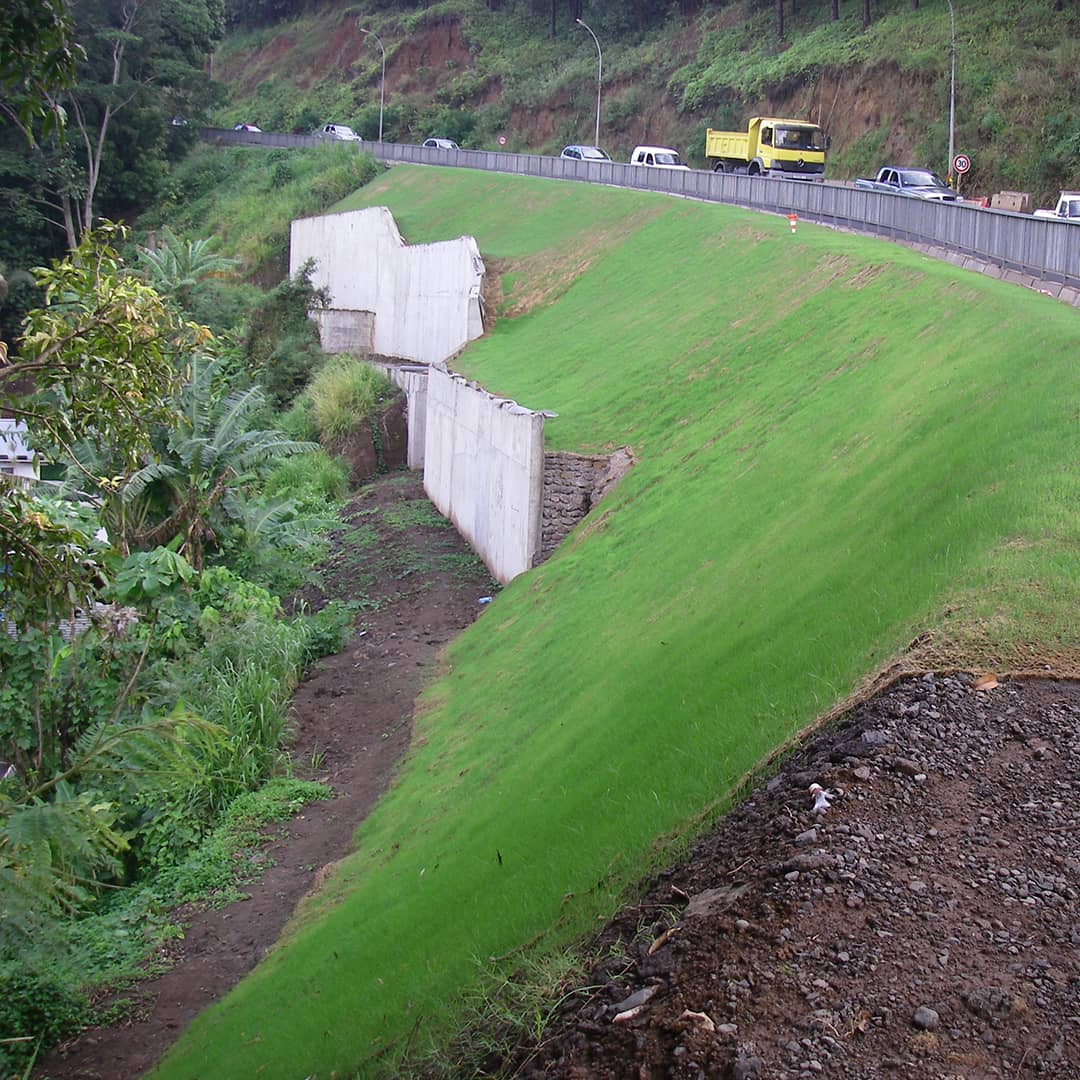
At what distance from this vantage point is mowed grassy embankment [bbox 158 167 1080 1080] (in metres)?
8.13

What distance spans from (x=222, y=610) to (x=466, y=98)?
63.8m

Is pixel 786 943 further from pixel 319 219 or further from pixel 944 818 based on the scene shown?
pixel 319 219

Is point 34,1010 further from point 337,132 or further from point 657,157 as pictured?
point 337,132

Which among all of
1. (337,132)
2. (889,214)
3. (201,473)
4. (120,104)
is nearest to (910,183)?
(889,214)

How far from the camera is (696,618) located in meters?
11.5

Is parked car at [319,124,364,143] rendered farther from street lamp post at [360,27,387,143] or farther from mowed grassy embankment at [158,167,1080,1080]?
mowed grassy embankment at [158,167,1080,1080]

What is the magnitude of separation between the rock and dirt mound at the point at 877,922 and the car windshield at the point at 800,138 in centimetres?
4037

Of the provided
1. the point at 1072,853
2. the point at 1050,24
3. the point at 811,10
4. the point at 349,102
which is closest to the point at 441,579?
the point at 1072,853

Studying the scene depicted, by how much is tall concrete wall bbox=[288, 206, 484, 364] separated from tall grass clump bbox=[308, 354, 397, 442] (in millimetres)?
→ 1795

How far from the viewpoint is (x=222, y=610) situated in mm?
16562

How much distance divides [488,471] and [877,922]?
15.4 m

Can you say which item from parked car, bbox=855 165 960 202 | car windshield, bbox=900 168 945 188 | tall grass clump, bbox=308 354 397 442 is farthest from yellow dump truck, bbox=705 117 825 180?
tall grass clump, bbox=308 354 397 442

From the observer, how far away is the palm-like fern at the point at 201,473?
1747cm

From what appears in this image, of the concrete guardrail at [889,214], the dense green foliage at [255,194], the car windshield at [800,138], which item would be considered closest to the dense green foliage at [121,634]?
the concrete guardrail at [889,214]
